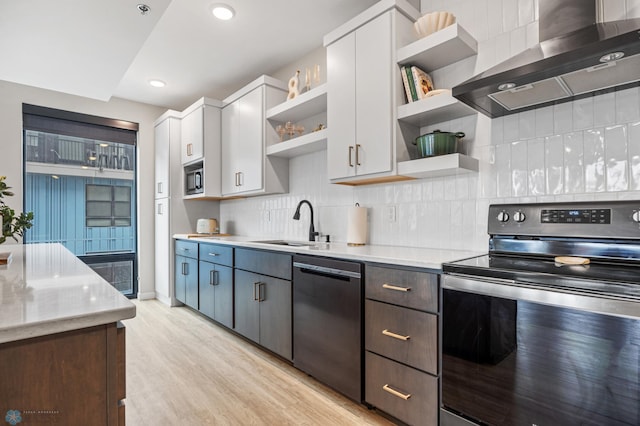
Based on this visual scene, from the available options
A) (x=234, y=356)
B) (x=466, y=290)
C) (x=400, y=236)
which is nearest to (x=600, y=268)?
(x=466, y=290)

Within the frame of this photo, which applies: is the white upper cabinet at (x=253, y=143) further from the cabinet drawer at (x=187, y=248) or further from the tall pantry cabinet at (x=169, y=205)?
the tall pantry cabinet at (x=169, y=205)

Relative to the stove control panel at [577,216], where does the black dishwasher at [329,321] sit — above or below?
below

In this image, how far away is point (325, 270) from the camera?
213 centimetres

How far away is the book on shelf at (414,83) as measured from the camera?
7.05 feet

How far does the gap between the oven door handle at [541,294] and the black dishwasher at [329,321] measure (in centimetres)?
60

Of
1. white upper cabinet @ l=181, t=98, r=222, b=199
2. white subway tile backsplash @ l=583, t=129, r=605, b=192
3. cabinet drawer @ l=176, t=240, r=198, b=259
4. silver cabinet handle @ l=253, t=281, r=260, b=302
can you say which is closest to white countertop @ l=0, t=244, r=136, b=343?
silver cabinet handle @ l=253, t=281, r=260, b=302

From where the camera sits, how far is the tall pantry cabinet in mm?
4309

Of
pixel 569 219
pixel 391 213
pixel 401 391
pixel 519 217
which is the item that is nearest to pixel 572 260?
pixel 569 219

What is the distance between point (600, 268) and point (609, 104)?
788mm

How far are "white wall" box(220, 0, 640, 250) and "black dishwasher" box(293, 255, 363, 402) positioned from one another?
0.63 meters

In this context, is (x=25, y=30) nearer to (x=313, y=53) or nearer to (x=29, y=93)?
(x=313, y=53)

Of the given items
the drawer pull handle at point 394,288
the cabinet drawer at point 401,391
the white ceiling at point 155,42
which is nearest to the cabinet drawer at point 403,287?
the drawer pull handle at point 394,288

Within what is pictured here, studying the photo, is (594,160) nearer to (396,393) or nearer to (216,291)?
(396,393)

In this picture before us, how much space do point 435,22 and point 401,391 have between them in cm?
210
